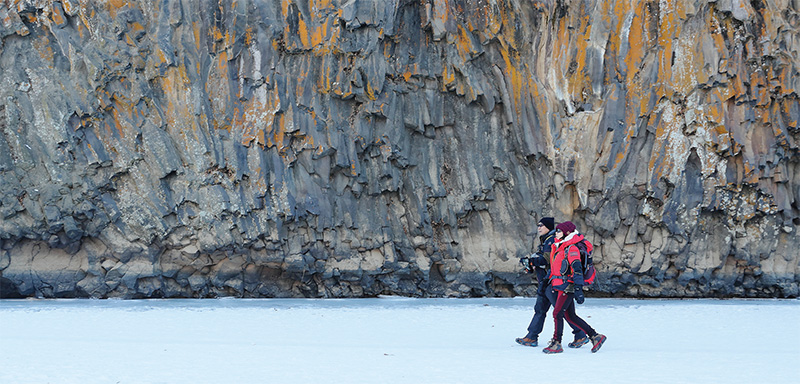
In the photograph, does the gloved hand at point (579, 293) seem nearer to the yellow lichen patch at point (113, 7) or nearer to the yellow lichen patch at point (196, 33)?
the yellow lichen patch at point (196, 33)

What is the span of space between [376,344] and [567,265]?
2001 millimetres

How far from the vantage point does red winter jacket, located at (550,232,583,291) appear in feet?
20.2

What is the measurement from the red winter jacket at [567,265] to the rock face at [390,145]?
5.89m

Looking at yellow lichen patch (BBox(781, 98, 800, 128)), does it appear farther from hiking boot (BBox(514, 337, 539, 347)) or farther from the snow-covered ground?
hiking boot (BBox(514, 337, 539, 347))

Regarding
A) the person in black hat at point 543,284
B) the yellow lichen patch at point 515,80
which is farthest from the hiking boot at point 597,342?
the yellow lichen patch at point 515,80

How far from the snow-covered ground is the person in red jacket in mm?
178

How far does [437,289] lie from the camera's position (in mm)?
12172

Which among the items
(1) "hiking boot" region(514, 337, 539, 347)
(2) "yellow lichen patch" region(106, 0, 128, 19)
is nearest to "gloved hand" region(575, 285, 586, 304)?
(1) "hiking boot" region(514, 337, 539, 347)

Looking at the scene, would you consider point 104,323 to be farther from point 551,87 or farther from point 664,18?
point 664,18

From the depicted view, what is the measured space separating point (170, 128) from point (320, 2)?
127 inches

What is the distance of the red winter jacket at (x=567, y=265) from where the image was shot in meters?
6.17

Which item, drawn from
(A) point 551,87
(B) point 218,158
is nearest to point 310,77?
(B) point 218,158

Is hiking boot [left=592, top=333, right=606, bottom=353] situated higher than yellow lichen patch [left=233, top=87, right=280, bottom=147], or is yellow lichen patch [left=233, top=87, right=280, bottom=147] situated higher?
yellow lichen patch [left=233, top=87, right=280, bottom=147]

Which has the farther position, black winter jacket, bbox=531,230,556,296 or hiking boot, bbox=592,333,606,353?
black winter jacket, bbox=531,230,556,296
